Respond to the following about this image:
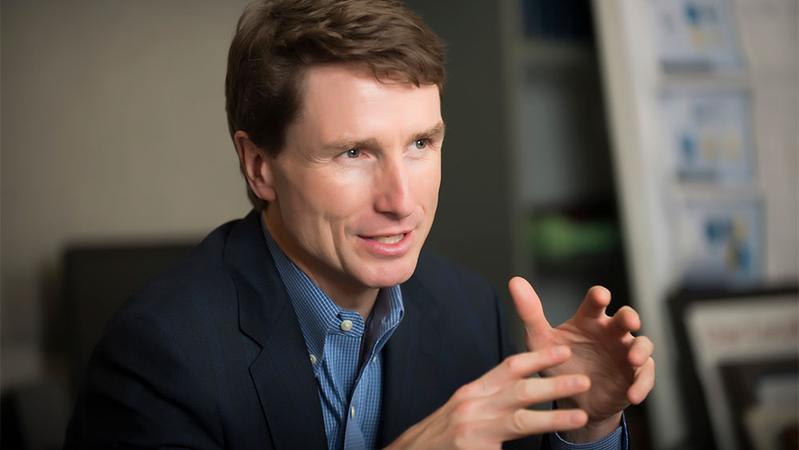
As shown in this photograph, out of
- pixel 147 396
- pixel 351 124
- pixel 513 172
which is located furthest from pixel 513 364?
pixel 513 172

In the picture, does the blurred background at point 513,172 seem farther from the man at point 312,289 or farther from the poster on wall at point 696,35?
the man at point 312,289

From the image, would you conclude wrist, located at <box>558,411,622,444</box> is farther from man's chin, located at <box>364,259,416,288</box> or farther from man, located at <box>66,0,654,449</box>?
man's chin, located at <box>364,259,416,288</box>

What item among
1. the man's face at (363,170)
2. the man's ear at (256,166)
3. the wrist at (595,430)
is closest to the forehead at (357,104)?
the man's face at (363,170)

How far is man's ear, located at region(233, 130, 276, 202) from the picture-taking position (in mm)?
1434

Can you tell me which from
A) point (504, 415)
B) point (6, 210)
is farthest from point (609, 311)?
point (504, 415)

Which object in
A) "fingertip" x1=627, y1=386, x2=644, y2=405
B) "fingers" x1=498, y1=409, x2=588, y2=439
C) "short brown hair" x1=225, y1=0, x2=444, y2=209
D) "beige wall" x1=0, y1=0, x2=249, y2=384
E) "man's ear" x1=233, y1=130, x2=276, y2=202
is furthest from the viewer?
"beige wall" x1=0, y1=0, x2=249, y2=384

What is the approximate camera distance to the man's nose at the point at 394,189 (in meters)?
1.29

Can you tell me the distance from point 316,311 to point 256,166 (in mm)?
243

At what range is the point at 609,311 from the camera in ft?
10.6

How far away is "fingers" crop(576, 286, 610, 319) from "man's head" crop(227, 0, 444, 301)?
26cm

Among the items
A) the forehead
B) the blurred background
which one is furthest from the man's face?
the blurred background

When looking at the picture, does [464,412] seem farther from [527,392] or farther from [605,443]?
[605,443]

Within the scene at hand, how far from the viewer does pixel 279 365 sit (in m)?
1.39

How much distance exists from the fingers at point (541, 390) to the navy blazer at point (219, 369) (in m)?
0.39
